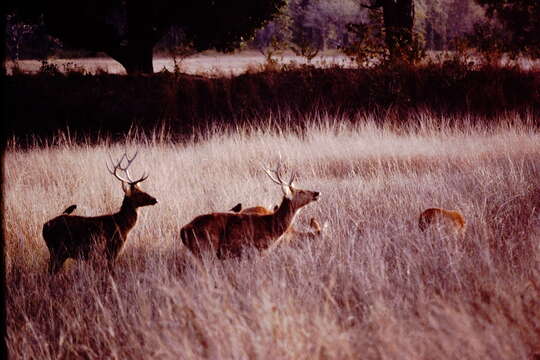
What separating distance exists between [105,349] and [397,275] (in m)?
1.92

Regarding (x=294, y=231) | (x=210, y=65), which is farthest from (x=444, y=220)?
(x=210, y=65)

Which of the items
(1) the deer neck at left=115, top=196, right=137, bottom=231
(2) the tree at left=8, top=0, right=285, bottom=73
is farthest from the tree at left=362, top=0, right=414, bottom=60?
(1) the deer neck at left=115, top=196, right=137, bottom=231

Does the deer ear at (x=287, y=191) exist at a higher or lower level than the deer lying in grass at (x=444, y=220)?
higher

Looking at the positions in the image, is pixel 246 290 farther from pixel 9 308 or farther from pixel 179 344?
pixel 9 308

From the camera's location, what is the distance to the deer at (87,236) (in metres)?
3.96

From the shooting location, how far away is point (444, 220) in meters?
4.08

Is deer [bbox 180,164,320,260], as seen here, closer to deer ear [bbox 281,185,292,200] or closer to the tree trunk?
deer ear [bbox 281,185,292,200]

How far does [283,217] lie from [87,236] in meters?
1.51

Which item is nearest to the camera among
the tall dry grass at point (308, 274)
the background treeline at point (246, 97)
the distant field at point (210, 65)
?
the tall dry grass at point (308, 274)

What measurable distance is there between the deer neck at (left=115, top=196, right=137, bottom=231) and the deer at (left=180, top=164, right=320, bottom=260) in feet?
1.75

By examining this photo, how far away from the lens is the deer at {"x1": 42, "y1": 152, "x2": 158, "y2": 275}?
3964 millimetres

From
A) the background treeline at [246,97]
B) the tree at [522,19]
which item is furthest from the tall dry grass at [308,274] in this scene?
the tree at [522,19]

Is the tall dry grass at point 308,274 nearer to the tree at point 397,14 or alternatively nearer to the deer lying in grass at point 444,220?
the deer lying in grass at point 444,220

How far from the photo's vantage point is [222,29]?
47.3 feet
